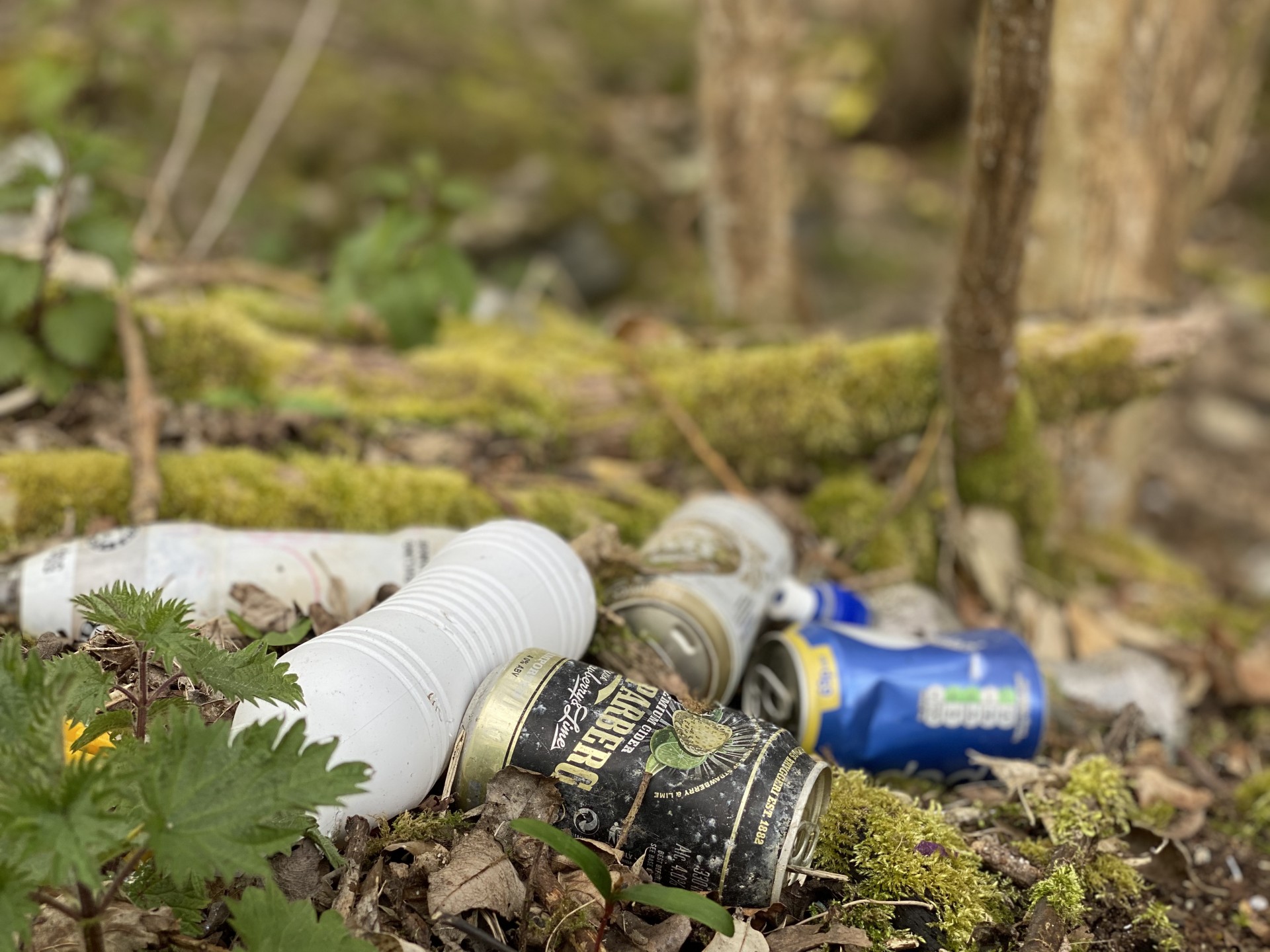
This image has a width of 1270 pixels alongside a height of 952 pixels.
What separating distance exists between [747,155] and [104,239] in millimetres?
2573

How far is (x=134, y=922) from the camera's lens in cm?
130

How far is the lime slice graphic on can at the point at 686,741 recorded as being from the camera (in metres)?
1.50

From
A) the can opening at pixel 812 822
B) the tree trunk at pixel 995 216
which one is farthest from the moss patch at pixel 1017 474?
the can opening at pixel 812 822

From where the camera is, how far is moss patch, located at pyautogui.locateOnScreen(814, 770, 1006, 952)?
5.16 ft

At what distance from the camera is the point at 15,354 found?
262 centimetres

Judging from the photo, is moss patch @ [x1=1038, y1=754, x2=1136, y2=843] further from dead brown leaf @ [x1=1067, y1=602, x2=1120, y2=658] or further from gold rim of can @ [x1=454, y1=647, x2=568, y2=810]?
gold rim of can @ [x1=454, y1=647, x2=568, y2=810]

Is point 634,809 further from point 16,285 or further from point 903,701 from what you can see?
point 16,285

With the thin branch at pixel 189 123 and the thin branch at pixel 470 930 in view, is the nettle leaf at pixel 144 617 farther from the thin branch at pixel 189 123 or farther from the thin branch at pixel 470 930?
the thin branch at pixel 189 123

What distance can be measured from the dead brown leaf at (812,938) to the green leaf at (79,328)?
233 cm

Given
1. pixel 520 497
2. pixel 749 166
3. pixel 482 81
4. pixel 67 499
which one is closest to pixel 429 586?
pixel 520 497

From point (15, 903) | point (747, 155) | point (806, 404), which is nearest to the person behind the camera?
point (15, 903)

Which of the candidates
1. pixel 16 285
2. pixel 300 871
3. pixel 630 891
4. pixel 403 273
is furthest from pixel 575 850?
pixel 403 273

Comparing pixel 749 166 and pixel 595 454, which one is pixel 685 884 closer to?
pixel 595 454

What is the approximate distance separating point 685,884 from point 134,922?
756mm
